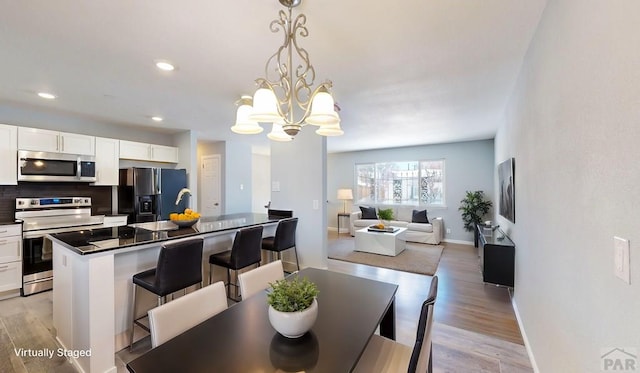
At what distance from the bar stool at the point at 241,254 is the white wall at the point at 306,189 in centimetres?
103

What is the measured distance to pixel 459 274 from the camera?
3.97 meters

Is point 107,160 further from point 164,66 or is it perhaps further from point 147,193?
point 164,66

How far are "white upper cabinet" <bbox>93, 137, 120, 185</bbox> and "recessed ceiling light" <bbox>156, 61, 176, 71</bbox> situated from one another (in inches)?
102

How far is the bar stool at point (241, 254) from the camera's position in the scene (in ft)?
8.15

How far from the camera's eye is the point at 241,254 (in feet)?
8.30

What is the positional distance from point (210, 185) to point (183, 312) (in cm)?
548

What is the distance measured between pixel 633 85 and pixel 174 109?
14.0ft

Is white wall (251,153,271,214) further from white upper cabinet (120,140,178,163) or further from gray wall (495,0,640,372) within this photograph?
gray wall (495,0,640,372)

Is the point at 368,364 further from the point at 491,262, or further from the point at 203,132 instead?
the point at 203,132

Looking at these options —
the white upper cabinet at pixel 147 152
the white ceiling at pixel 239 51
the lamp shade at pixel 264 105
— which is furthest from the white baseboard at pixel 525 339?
the white upper cabinet at pixel 147 152

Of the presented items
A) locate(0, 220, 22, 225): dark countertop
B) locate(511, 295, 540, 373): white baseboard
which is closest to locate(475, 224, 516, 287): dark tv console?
locate(511, 295, 540, 373): white baseboard

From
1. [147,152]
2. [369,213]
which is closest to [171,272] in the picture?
[147,152]

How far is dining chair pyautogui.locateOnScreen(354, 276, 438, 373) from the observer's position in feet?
3.35

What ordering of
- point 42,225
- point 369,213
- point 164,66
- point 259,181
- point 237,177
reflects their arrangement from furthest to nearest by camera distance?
point 259,181, point 369,213, point 237,177, point 42,225, point 164,66
